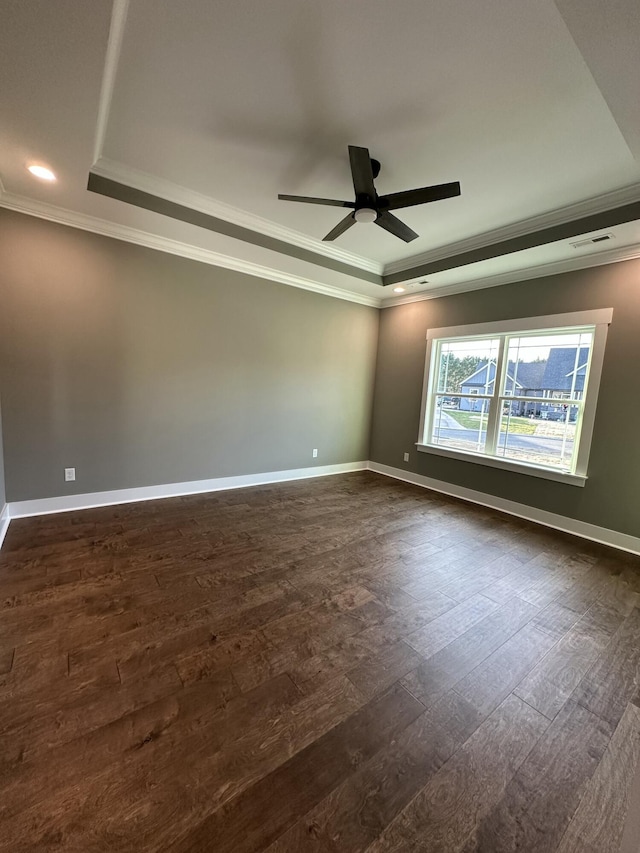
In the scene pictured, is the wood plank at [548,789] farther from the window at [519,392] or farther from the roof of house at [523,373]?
the roof of house at [523,373]

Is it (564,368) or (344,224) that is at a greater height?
(344,224)

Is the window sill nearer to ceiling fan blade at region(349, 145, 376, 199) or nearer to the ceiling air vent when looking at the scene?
the ceiling air vent

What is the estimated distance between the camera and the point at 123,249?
3.39 metres

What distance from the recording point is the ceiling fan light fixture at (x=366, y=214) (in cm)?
242

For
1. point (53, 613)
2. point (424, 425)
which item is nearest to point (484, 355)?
point (424, 425)

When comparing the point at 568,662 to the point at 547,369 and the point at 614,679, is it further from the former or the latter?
the point at 547,369

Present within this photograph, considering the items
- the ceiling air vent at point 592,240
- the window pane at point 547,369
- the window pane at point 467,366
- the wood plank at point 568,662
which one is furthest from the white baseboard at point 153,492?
the ceiling air vent at point 592,240

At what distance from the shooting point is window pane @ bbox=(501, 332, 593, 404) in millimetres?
3551

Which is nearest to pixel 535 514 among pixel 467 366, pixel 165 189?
pixel 467 366

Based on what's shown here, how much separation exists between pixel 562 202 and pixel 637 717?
3583 millimetres

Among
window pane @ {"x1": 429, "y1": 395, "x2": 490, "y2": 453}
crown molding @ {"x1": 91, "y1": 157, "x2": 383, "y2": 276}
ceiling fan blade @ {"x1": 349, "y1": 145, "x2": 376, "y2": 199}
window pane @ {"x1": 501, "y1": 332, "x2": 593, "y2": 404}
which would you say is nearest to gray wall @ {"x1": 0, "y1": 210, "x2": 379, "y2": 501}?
crown molding @ {"x1": 91, "y1": 157, "x2": 383, "y2": 276}

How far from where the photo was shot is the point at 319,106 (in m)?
2.06

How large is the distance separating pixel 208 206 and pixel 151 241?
783 millimetres

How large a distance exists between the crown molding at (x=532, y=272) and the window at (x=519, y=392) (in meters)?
0.47
